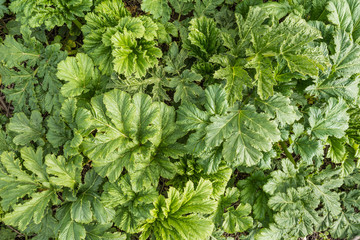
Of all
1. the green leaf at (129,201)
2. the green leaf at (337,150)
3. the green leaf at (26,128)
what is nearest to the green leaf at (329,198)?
the green leaf at (337,150)

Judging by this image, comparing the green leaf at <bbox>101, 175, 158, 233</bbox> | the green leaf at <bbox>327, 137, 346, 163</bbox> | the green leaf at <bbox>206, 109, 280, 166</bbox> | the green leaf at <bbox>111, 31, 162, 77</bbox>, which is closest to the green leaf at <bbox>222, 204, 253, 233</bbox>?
the green leaf at <bbox>206, 109, 280, 166</bbox>

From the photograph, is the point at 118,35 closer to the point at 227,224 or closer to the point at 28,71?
the point at 28,71

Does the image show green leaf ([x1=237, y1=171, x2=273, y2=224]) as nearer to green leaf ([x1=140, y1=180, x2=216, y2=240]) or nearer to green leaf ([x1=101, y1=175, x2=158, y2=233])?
green leaf ([x1=140, y1=180, x2=216, y2=240])

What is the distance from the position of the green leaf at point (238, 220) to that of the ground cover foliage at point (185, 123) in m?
0.01

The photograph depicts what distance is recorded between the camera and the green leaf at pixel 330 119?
2699mm

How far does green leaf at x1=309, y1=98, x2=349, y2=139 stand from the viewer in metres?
2.70

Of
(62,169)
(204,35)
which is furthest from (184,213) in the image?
(204,35)

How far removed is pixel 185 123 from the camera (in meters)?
2.58

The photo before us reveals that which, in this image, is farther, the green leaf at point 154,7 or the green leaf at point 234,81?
the green leaf at point 154,7

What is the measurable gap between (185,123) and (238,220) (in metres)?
1.20

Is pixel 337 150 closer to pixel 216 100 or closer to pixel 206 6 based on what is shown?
pixel 216 100

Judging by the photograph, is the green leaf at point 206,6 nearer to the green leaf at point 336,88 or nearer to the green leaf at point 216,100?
the green leaf at point 216,100

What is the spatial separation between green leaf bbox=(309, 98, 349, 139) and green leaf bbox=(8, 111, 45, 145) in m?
2.76

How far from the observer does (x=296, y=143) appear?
286cm
